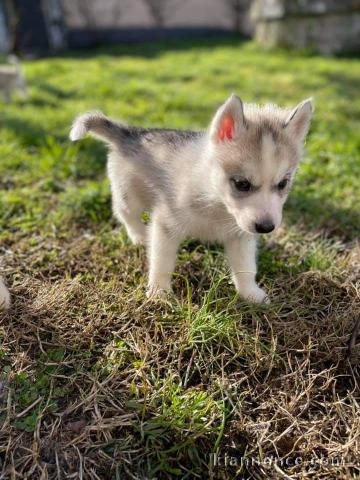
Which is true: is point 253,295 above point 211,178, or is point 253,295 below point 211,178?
below

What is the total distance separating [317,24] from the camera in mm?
10180

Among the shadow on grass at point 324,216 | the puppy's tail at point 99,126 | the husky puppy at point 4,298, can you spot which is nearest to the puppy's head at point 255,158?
the puppy's tail at point 99,126

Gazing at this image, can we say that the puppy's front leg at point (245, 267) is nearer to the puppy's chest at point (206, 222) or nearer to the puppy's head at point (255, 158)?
the puppy's chest at point (206, 222)

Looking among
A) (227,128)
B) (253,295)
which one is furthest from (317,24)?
(253,295)

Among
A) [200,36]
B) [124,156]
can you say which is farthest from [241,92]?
[200,36]

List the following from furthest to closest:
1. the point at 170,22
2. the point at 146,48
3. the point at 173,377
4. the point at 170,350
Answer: the point at 170,22, the point at 146,48, the point at 170,350, the point at 173,377

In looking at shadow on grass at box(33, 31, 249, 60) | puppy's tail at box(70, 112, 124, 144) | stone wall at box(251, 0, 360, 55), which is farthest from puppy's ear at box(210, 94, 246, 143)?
shadow on grass at box(33, 31, 249, 60)

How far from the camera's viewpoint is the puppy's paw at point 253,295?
2.38 metres

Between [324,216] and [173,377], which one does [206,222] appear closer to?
[173,377]

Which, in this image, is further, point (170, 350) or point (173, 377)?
point (170, 350)

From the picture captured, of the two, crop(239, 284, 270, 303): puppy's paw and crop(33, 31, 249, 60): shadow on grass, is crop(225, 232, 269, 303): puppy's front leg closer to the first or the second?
crop(239, 284, 270, 303): puppy's paw

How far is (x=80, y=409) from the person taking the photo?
1857mm

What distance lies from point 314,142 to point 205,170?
2.84 metres

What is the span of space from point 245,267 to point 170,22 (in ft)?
54.5
